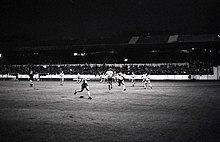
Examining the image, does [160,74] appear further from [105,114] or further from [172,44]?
[105,114]

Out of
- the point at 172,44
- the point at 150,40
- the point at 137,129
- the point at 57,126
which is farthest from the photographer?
the point at 150,40

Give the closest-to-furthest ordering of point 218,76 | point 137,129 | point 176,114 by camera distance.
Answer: point 137,129
point 176,114
point 218,76

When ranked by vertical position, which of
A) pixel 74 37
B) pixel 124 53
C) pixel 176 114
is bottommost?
pixel 176 114

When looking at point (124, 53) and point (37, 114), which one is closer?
point (37, 114)

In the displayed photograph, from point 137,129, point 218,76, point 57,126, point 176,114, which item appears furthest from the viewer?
point 218,76

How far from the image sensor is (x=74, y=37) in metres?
46.5

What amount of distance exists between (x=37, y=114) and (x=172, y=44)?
32147 millimetres

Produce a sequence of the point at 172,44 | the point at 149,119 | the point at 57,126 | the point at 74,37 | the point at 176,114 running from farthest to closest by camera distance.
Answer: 1. the point at 74,37
2. the point at 172,44
3. the point at 176,114
4. the point at 149,119
5. the point at 57,126

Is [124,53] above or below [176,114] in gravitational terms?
above

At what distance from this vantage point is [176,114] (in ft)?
32.2

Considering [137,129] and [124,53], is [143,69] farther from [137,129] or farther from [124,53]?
[137,129]

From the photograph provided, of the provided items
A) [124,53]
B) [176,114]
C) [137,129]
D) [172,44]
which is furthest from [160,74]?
[137,129]

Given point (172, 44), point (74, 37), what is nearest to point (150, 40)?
point (172, 44)

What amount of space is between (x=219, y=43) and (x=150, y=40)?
10592mm
